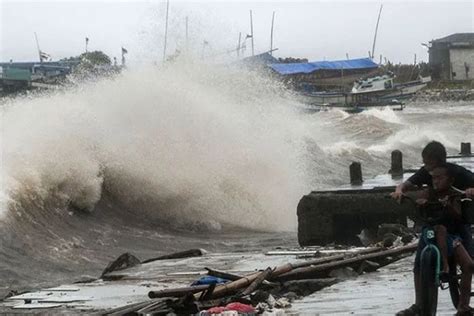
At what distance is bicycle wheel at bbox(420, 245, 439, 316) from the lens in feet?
23.8

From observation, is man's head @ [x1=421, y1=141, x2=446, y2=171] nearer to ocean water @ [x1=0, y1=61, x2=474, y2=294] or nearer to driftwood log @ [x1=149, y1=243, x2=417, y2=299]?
driftwood log @ [x1=149, y1=243, x2=417, y2=299]

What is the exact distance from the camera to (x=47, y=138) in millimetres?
21734

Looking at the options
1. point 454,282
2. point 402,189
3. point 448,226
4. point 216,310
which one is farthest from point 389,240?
point 448,226

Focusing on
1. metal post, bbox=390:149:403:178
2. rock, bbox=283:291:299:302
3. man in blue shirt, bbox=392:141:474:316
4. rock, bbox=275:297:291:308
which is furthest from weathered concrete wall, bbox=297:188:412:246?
man in blue shirt, bbox=392:141:474:316

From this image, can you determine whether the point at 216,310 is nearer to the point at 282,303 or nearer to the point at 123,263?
the point at 282,303

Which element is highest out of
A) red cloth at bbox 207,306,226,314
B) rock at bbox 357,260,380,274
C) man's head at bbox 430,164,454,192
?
man's head at bbox 430,164,454,192

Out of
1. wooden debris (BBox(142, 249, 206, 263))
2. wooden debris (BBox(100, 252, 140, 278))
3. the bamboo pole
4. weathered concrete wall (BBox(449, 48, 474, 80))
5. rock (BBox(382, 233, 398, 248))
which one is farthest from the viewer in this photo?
→ weathered concrete wall (BBox(449, 48, 474, 80))

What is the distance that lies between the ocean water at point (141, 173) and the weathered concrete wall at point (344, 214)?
2.83 meters

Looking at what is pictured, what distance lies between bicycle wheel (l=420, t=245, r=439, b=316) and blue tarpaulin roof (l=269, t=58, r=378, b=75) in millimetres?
70847

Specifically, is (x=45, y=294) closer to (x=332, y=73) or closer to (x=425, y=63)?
(x=332, y=73)

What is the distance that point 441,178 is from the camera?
7.25 meters

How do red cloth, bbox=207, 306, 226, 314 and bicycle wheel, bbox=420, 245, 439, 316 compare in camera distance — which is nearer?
bicycle wheel, bbox=420, 245, 439, 316

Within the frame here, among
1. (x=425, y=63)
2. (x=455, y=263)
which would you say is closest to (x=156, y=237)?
(x=455, y=263)

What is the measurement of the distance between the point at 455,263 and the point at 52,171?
1364 centimetres
